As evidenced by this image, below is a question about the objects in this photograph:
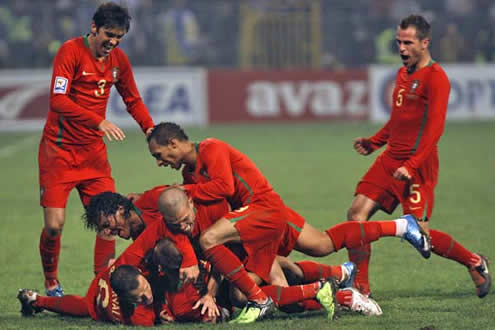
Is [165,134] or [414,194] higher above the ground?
[165,134]

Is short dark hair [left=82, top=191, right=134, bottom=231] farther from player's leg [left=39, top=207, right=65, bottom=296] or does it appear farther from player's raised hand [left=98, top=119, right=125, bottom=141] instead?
player's leg [left=39, top=207, right=65, bottom=296]

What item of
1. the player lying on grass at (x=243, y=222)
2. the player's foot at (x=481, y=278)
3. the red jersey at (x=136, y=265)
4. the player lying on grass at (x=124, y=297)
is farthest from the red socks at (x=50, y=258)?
the player's foot at (x=481, y=278)

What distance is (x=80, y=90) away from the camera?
6.61 meters

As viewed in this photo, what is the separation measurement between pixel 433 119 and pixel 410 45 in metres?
0.55

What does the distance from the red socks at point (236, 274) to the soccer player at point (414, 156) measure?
1.13 m

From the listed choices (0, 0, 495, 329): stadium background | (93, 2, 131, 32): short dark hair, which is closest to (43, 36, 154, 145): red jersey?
(93, 2, 131, 32): short dark hair

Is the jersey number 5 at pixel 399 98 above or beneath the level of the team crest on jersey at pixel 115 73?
beneath

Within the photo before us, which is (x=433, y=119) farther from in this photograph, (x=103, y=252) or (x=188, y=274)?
(x=103, y=252)

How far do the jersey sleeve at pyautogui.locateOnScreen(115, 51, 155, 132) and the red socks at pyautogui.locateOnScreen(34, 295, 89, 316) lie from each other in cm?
153

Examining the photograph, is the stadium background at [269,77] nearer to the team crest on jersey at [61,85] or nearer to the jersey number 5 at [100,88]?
the jersey number 5 at [100,88]

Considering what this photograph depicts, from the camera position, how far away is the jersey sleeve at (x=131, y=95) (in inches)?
270

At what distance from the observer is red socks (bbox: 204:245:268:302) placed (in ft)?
18.2

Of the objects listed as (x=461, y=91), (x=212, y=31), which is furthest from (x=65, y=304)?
(x=212, y=31)

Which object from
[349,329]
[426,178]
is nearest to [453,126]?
[426,178]
